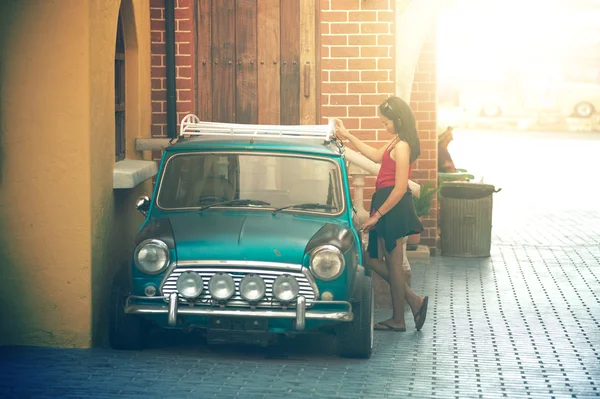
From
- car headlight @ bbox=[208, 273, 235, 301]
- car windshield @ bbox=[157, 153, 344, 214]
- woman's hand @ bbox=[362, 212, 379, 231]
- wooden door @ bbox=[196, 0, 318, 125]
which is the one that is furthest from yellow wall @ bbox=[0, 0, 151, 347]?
wooden door @ bbox=[196, 0, 318, 125]

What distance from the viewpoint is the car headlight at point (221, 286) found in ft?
24.7

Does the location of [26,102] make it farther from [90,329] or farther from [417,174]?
[417,174]

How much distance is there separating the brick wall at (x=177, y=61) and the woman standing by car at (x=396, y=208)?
3777 mm

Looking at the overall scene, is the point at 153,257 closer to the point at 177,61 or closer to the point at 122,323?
the point at 122,323

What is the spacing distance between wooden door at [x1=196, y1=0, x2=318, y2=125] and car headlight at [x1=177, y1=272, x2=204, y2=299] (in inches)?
193

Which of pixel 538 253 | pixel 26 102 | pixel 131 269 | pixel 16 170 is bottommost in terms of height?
pixel 538 253

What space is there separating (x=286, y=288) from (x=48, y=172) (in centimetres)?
201

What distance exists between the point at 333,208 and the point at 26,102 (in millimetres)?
2379

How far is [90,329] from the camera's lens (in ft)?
27.0

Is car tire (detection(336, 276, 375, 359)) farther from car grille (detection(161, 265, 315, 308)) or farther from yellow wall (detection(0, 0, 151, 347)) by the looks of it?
yellow wall (detection(0, 0, 151, 347))

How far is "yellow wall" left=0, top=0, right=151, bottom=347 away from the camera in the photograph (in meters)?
8.08

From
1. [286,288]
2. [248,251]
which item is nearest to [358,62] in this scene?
[248,251]

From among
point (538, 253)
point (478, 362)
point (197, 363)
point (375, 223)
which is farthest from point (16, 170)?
point (538, 253)

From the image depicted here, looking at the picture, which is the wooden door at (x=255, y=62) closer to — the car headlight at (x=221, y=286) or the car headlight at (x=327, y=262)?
the car headlight at (x=327, y=262)
